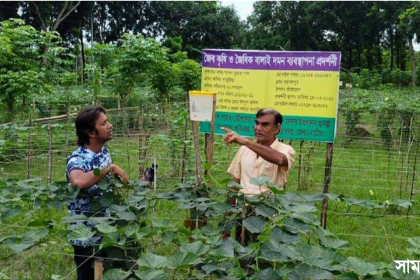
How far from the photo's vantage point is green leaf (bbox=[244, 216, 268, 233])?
5.96ft

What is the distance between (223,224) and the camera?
2.01 metres

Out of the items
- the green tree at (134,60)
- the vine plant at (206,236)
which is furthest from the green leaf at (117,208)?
the green tree at (134,60)

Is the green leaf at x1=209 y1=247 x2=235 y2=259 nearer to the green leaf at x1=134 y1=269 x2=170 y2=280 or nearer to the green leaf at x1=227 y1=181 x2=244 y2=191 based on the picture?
the green leaf at x1=134 y1=269 x2=170 y2=280

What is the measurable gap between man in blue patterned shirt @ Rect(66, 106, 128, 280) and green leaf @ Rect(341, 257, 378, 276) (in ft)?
3.65

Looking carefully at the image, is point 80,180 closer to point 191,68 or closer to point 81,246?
point 81,246

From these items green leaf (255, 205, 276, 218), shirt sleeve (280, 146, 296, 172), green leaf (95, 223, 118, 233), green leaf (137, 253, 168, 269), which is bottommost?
green leaf (137, 253, 168, 269)

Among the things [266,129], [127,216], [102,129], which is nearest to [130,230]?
[127,216]

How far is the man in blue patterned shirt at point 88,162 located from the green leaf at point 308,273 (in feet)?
3.34

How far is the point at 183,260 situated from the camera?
5.02 feet

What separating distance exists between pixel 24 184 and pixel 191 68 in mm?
9975

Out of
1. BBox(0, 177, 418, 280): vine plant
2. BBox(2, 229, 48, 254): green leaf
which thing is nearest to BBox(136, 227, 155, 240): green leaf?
BBox(0, 177, 418, 280): vine plant

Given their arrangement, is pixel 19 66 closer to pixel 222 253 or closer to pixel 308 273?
pixel 222 253

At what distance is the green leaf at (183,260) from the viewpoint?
1518 mm

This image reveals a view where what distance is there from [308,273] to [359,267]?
17cm
